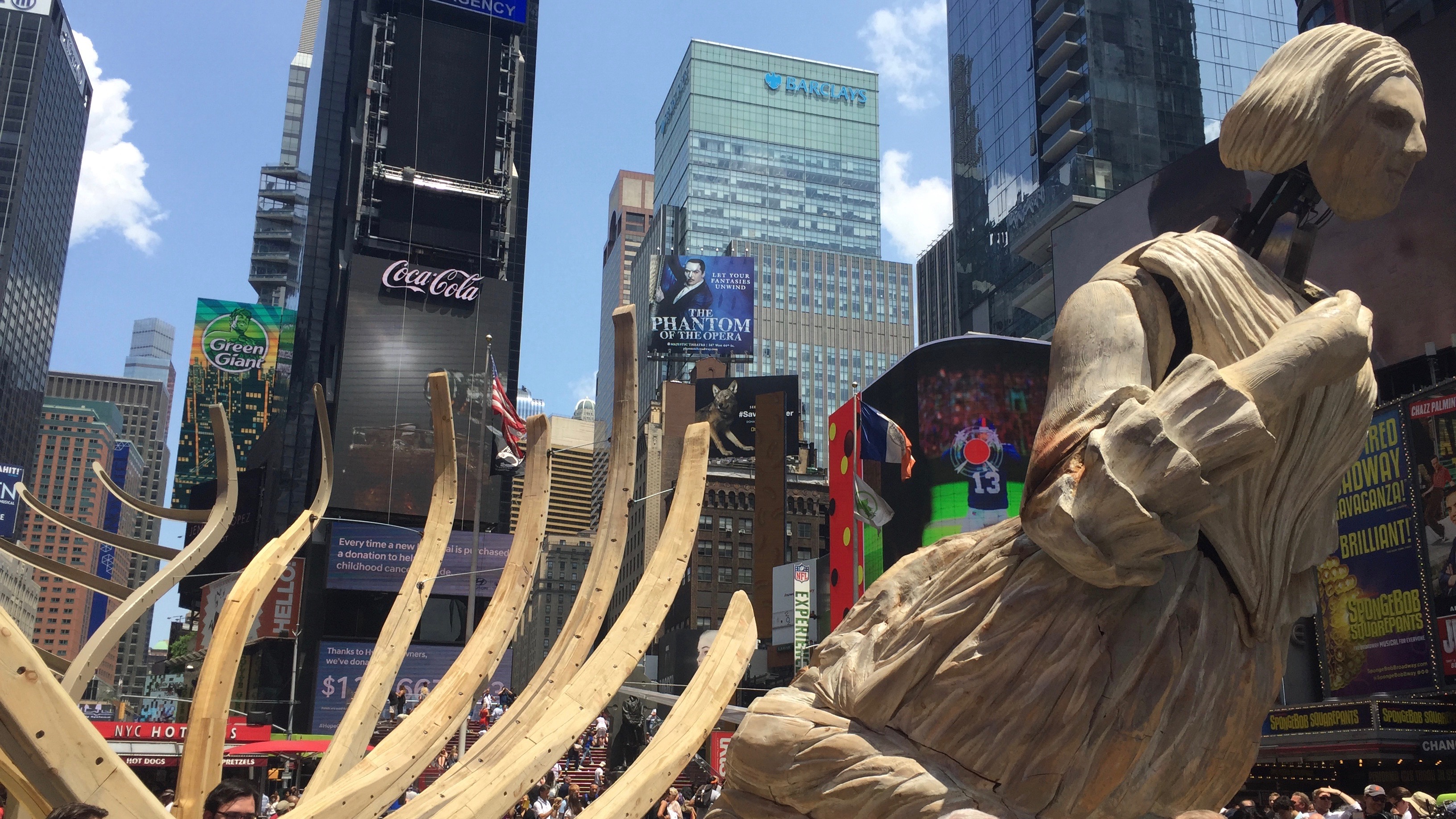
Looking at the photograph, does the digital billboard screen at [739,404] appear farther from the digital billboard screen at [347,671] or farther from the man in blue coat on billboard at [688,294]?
the digital billboard screen at [347,671]

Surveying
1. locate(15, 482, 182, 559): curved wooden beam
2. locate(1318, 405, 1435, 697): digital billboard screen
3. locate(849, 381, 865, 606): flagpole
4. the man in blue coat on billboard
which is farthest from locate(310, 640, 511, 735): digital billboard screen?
the man in blue coat on billboard

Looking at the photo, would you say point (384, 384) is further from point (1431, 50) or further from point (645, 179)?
point (645, 179)

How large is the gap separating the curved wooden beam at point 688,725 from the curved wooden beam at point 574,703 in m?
0.38

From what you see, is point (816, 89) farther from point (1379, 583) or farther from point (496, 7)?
point (1379, 583)

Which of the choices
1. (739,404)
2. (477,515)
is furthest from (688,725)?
(739,404)

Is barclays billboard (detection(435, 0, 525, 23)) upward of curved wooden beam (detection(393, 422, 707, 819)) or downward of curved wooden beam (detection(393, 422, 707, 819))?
upward

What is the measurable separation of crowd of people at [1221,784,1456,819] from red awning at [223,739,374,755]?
19.9 meters

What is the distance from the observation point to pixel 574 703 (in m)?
6.71

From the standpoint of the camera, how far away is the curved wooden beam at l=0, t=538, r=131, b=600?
1338cm

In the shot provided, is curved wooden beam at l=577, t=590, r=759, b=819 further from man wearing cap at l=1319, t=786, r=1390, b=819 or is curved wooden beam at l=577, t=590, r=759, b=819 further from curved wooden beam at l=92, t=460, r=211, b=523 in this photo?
curved wooden beam at l=92, t=460, r=211, b=523

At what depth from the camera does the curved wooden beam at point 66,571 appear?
13383 mm

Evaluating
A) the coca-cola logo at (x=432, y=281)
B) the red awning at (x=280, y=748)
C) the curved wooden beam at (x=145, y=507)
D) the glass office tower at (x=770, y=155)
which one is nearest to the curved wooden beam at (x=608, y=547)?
the curved wooden beam at (x=145, y=507)

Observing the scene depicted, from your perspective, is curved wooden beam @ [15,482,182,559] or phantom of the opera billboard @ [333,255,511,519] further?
phantom of the opera billboard @ [333,255,511,519]

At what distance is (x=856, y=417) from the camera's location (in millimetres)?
36156
